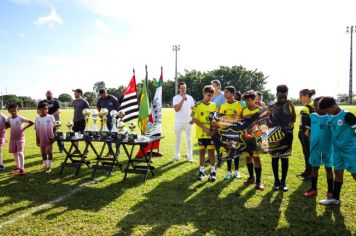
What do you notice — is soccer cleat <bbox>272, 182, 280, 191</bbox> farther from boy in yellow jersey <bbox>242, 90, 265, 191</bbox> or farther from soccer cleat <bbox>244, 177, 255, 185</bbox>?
soccer cleat <bbox>244, 177, 255, 185</bbox>

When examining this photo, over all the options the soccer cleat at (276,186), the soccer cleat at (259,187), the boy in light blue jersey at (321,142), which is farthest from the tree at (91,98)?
the boy in light blue jersey at (321,142)

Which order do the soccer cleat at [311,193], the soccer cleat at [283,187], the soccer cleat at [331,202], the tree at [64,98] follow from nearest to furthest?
the soccer cleat at [331,202] → the soccer cleat at [311,193] → the soccer cleat at [283,187] → the tree at [64,98]

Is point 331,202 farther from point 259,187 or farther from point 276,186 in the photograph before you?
point 259,187

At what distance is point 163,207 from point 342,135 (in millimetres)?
3278

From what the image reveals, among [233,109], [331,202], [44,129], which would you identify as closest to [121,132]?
[44,129]

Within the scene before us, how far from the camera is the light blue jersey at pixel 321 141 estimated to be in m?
5.33

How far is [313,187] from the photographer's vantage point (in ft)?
19.0

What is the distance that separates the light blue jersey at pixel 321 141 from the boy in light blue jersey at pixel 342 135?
0.23 metres

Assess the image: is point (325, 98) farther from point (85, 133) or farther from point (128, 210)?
point (85, 133)

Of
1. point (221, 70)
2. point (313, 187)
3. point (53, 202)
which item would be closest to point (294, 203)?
point (313, 187)

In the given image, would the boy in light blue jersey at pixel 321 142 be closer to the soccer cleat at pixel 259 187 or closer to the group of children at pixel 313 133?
the group of children at pixel 313 133

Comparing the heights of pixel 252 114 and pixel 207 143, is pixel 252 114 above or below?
above

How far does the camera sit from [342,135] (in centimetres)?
493

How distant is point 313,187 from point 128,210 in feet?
11.7
